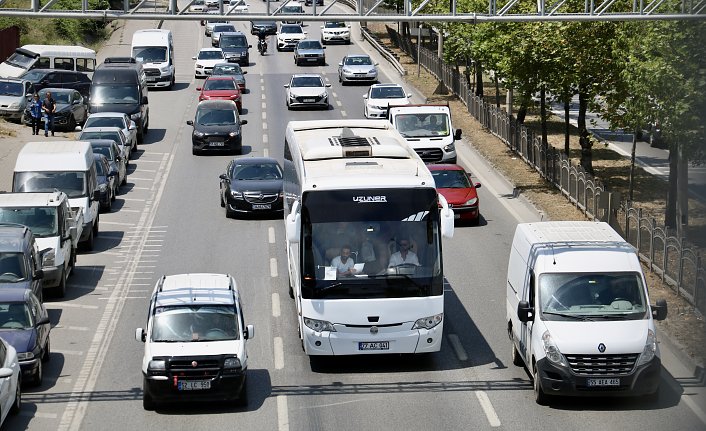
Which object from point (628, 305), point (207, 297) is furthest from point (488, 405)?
point (207, 297)

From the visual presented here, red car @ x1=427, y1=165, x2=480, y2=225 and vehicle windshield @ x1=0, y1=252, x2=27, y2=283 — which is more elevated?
vehicle windshield @ x1=0, y1=252, x2=27, y2=283

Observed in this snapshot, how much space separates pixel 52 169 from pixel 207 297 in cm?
1394

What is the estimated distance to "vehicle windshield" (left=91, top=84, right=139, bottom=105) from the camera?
49.5 metres

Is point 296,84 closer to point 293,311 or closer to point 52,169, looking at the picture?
point 52,169

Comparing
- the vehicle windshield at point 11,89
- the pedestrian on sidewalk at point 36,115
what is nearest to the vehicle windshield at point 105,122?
the pedestrian on sidewalk at point 36,115

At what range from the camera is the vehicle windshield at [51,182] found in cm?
3250

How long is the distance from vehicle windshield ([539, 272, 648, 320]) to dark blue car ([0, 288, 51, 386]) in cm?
778

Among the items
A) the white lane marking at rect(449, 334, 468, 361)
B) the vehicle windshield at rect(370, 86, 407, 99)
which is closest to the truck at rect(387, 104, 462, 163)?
the vehicle windshield at rect(370, 86, 407, 99)

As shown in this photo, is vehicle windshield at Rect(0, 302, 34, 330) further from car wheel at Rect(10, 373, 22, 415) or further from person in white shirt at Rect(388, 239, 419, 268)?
person in white shirt at Rect(388, 239, 419, 268)

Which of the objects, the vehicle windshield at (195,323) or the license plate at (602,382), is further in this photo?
the vehicle windshield at (195,323)

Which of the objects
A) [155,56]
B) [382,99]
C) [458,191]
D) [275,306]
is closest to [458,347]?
[275,306]

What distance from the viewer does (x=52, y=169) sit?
3294 centimetres

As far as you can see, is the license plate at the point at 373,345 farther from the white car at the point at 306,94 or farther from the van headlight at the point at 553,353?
the white car at the point at 306,94

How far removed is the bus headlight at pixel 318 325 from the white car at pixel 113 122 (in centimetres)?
2494
